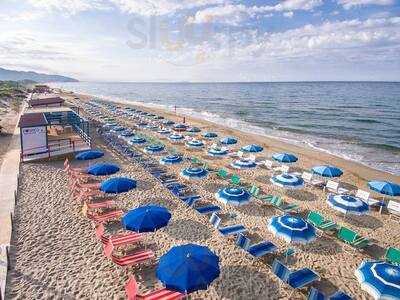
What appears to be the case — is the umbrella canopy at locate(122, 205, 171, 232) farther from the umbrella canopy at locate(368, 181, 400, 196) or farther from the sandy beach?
the umbrella canopy at locate(368, 181, 400, 196)

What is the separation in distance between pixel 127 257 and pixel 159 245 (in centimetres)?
170

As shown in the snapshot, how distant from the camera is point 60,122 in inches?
1061

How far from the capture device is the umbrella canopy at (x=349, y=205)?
484 inches

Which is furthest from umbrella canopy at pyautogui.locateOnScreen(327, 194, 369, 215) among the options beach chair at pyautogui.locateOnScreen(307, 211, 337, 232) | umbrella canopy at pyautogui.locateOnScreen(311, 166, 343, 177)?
umbrella canopy at pyautogui.locateOnScreen(311, 166, 343, 177)

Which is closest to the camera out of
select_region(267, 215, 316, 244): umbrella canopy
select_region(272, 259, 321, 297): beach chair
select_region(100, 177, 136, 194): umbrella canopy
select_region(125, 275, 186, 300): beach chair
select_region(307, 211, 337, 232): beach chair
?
select_region(125, 275, 186, 300): beach chair

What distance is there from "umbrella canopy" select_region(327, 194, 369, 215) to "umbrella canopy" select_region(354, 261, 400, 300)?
4245mm

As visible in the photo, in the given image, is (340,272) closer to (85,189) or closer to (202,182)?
(202,182)

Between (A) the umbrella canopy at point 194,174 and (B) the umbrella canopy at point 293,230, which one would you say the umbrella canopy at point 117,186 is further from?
(B) the umbrella canopy at point 293,230

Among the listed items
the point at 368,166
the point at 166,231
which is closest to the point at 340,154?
the point at 368,166

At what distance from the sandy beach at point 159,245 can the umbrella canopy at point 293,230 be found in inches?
42.1

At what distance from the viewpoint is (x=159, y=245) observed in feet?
36.6

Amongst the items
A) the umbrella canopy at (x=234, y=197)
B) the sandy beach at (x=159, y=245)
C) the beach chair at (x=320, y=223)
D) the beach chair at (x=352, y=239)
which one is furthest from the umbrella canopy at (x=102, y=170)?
the beach chair at (x=352, y=239)

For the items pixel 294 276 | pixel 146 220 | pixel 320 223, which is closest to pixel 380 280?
pixel 294 276

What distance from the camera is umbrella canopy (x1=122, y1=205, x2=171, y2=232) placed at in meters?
9.67
